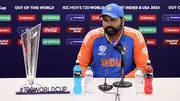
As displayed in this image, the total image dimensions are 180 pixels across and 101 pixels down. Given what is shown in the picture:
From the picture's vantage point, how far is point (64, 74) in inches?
178

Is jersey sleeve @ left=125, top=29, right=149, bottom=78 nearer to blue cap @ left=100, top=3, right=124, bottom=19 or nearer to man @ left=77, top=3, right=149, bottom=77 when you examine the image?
man @ left=77, top=3, right=149, bottom=77

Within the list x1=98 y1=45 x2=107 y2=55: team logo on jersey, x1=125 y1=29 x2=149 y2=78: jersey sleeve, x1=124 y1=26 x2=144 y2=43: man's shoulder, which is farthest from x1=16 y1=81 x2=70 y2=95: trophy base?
x1=124 y1=26 x2=144 y2=43: man's shoulder

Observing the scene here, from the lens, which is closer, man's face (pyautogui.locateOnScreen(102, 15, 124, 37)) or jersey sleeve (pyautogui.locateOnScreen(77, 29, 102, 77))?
man's face (pyautogui.locateOnScreen(102, 15, 124, 37))

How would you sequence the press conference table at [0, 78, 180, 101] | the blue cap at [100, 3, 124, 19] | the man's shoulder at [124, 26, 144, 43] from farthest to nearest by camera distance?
the man's shoulder at [124, 26, 144, 43]
the blue cap at [100, 3, 124, 19]
the press conference table at [0, 78, 180, 101]

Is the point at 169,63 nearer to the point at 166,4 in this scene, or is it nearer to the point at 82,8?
the point at 166,4

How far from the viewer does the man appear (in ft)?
10.2

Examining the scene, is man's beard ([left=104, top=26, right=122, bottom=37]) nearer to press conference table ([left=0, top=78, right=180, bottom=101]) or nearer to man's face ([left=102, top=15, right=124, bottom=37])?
man's face ([left=102, top=15, right=124, bottom=37])

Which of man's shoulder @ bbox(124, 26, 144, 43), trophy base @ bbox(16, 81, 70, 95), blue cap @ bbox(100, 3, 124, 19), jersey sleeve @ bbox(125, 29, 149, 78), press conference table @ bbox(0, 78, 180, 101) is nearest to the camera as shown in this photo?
press conference table @ bbox(0, 78, 180, 101)

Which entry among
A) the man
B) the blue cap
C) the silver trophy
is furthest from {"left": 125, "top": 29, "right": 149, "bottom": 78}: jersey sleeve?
the silver trophy

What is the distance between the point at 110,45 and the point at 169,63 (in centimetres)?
155

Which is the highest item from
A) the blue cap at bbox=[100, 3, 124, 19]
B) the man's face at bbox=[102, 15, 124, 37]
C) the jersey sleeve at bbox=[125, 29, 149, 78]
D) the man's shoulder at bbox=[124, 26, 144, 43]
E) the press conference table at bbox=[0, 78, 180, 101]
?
the blue cap at bbox=[100, 3, 124, 19]

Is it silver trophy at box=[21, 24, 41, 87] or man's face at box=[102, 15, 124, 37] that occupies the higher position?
man's face at box=[102, 15, 124, 37]

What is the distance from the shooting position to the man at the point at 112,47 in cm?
310

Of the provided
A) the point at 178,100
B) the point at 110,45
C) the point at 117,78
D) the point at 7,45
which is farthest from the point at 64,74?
the point at 178,100
